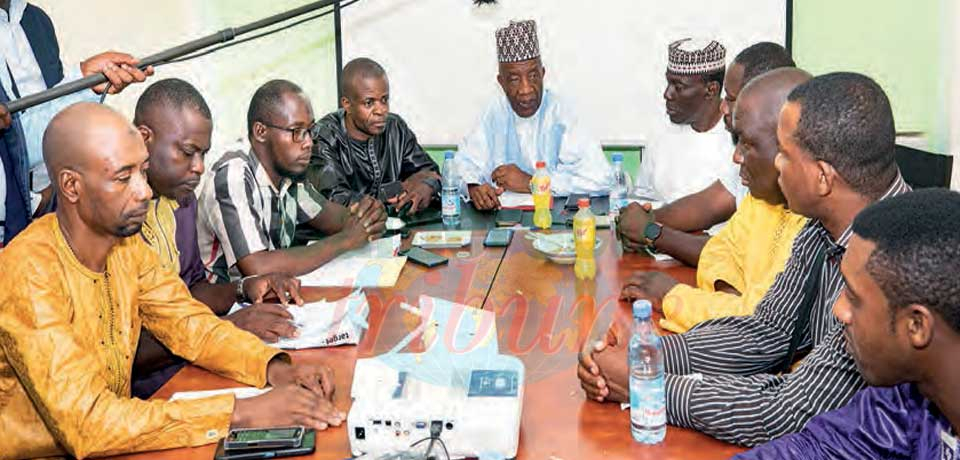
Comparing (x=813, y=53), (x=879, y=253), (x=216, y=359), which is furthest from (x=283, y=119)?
(x=813, y=53)

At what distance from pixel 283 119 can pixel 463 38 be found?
2.55 meters

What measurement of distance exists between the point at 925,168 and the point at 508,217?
1.80 meters

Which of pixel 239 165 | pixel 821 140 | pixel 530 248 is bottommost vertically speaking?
pixel 530 248

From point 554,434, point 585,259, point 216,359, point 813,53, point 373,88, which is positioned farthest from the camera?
point 813,53

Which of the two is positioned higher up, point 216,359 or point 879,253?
point 879,253

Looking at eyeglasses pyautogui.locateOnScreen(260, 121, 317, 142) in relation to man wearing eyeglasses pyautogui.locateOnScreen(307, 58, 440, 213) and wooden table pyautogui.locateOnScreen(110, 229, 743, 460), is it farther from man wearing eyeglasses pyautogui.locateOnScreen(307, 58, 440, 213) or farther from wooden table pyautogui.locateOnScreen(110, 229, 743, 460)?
man wearing eyeglasses pyautogui.locateOnScreen(307, 58, 440, 213)

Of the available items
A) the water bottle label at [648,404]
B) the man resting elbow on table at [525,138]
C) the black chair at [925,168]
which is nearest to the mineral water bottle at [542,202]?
the man resting elbow on table at [525,138]

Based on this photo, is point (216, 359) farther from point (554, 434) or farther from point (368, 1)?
point (368, 1)

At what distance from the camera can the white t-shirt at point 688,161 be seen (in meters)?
3.99

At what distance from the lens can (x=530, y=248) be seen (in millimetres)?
3422

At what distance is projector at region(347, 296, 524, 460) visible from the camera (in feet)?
5.94

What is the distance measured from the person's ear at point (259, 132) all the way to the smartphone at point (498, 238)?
0.84 metres

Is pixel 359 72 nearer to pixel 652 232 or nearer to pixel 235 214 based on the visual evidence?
pixel 235 214

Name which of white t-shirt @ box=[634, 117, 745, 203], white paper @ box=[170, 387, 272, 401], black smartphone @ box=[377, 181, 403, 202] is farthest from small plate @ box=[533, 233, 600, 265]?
white paper @ box=[170, 387, 272, 401]
